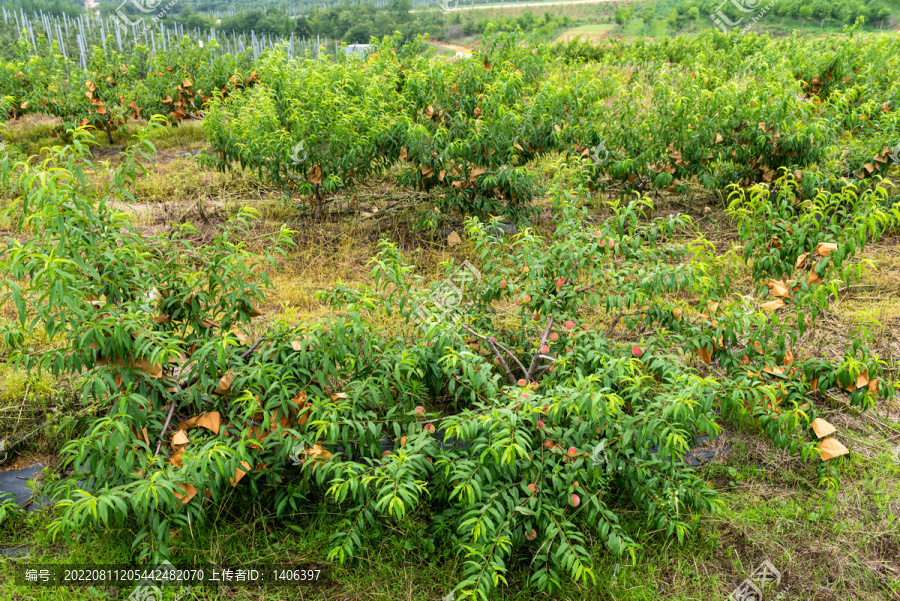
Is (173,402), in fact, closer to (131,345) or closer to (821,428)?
(131,345)

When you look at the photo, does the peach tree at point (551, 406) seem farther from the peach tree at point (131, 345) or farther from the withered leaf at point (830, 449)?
the peach tree at point (131, 345)

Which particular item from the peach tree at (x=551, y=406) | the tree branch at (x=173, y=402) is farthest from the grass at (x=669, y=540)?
the tree branch at (x=173, y=402)

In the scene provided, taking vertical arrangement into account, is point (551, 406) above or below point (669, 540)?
above

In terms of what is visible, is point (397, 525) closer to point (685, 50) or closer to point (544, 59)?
point (544, 59)

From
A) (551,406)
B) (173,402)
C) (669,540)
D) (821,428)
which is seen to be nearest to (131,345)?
(173,402)

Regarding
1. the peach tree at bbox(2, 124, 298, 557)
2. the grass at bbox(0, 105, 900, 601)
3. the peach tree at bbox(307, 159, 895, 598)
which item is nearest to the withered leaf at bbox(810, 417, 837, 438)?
the peach tree at bbox(307, 159, 895, 598)

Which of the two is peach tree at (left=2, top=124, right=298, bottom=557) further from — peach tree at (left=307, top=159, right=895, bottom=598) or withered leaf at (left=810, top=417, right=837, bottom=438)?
withered leaf at (left=810, top=417, right=837, bottom=438)

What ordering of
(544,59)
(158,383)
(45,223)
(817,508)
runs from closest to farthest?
(45,223) → (158,383) → (817,508) → (544,59)

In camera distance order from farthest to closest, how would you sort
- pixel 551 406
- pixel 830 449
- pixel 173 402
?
1. pixel 830 449
2. pixel 173 402
3. pixel 551 406

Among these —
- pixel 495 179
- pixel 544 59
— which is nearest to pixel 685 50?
pixel 544 59

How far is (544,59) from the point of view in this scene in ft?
21.3

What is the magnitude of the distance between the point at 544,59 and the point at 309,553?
222 inches

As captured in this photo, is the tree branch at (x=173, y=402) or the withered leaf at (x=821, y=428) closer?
the tree branch at (x=173, y=402)

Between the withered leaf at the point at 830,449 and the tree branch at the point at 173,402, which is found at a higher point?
the tree branch at the point at 173,402
